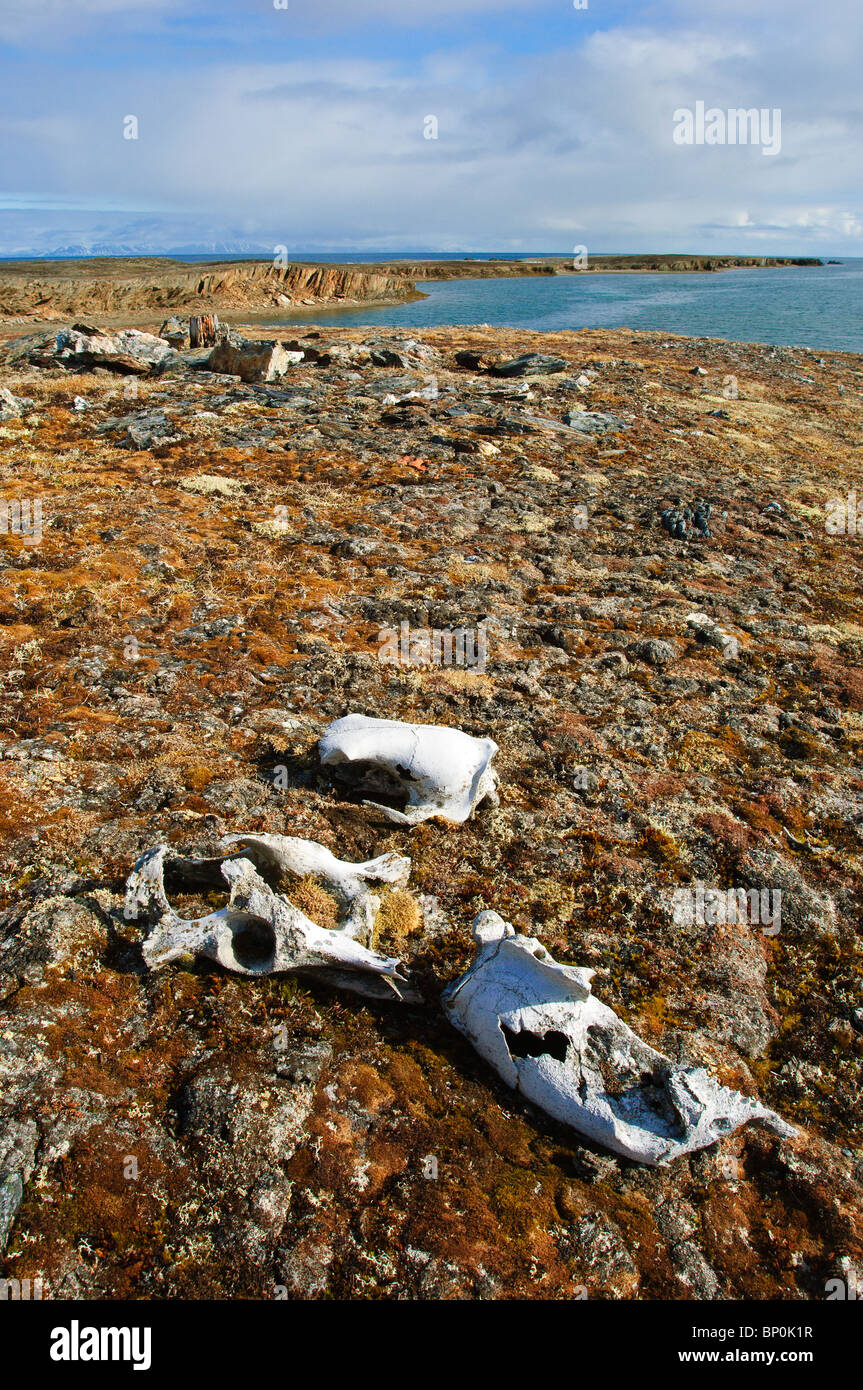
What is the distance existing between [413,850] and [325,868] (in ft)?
2.64

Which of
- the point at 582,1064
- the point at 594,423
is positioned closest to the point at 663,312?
the point at 594,423

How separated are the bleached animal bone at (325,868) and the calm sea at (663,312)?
40048mm

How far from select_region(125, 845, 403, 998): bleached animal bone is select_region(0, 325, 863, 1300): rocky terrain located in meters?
0.14

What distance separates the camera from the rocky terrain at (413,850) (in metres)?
3.00

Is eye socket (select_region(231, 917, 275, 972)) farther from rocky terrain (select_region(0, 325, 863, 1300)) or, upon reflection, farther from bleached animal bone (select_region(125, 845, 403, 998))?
rocky terrain (select_region(0, 325, 863, 1300))

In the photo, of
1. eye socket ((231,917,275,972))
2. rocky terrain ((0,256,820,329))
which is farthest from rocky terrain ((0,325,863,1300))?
rocky terrain ((0,256,820,329))

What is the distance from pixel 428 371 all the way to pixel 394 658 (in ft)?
56.4

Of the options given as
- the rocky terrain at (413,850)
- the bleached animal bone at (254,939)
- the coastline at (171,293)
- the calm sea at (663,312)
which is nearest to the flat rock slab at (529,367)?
the rocky terrain at (413,850)

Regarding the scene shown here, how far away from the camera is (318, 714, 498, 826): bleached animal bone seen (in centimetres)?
532

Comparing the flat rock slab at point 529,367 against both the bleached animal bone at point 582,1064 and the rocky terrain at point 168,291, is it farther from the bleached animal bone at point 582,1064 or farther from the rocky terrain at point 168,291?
the rocky terrain at point 168,291

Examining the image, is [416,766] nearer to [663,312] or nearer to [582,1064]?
[582,1064]

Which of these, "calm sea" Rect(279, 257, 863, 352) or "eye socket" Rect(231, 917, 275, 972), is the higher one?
"calm sea" Rect(279, 257, 863, 352)

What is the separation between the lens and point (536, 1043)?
3.71 meters
